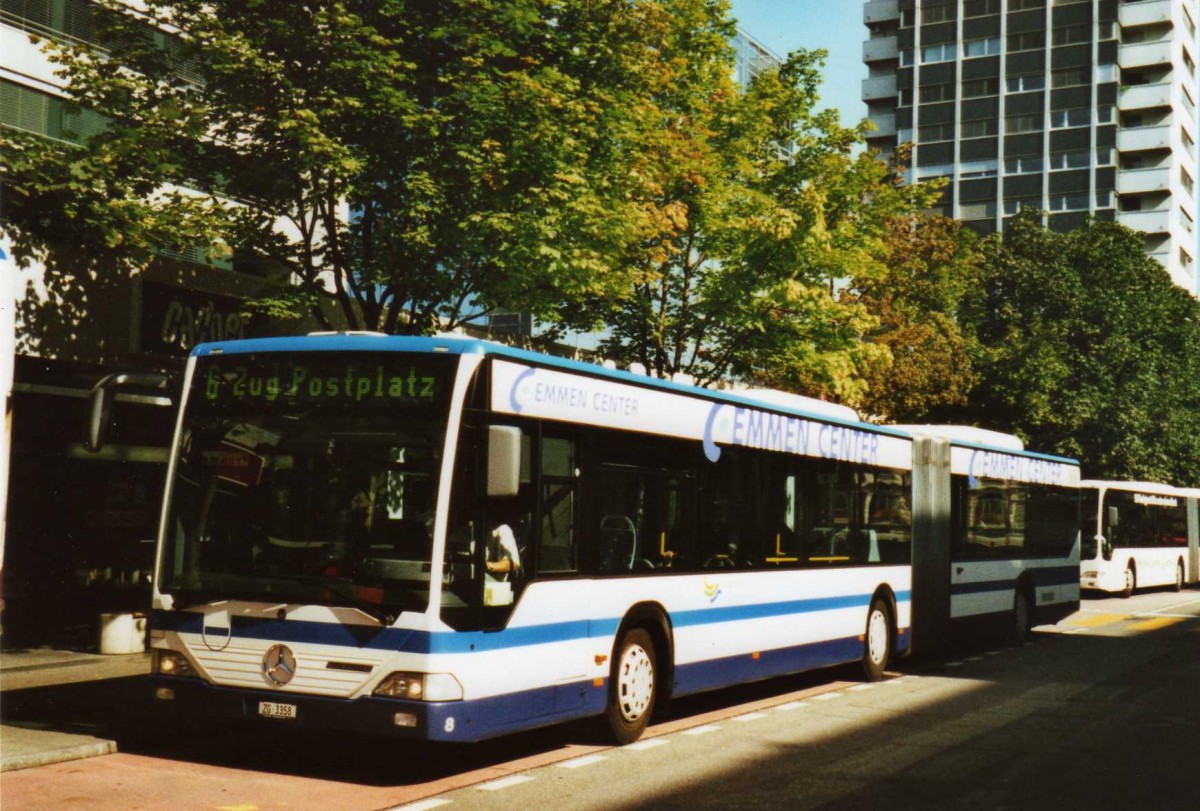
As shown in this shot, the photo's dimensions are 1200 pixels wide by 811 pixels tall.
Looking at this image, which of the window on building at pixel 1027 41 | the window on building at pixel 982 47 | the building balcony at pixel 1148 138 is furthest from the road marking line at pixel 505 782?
the window on building at pixel 982 47

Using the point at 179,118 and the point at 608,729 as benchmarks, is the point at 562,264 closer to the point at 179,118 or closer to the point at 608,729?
the point at 179,118

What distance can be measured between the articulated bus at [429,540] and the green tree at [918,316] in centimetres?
2067

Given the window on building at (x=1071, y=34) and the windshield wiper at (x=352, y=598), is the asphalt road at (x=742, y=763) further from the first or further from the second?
the window on building at (x=1071, y=34)

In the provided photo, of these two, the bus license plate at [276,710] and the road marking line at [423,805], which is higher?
the bus license plate at [276,710]

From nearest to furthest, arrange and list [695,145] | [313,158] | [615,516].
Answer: [615,516] → [313,158] → [695,145]

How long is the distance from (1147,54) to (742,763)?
88568 millimetres

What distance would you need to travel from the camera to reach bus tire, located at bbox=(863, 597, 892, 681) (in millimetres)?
15953

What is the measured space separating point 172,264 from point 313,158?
3849 mm

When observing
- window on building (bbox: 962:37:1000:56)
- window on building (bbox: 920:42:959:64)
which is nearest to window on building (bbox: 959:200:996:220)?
window on building (bbox: 962:37:1000:56)

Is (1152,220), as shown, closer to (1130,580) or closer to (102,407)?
(1130,580)

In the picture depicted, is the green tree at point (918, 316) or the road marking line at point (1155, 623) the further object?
the green tree at point (918, 316)

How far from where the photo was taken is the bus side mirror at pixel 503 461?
875cm

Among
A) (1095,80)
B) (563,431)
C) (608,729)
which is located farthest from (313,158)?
(1095,80)

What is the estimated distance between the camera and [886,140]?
325 ft
